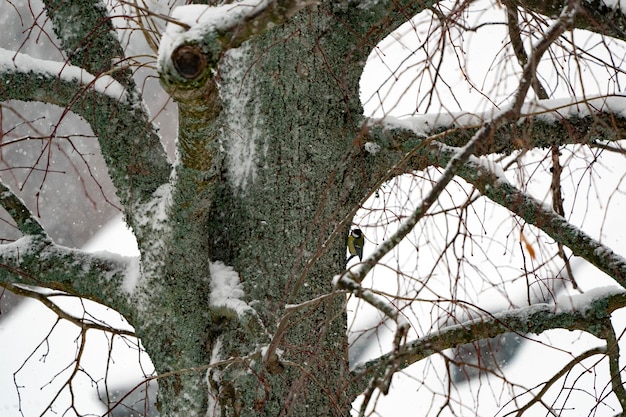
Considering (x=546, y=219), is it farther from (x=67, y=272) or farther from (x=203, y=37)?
(x=67, y=272)

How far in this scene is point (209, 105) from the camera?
144 cm

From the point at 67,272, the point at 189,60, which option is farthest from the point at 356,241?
the point at 189,60

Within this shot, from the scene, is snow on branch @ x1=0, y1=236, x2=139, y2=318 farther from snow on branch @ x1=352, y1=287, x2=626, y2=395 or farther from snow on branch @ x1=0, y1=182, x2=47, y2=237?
snow on branch @ x1=352, y1=287, x2=626, y2=395

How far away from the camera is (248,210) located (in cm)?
185

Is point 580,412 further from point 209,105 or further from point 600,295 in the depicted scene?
point 209,105

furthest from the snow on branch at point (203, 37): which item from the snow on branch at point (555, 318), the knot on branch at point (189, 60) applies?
the snow on branch at point (555, 318)

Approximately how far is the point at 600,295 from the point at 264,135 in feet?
3.09

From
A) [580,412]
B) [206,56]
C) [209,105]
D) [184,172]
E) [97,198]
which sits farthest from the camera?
[97,198]

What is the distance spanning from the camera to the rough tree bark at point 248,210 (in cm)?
177

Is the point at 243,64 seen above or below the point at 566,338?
below

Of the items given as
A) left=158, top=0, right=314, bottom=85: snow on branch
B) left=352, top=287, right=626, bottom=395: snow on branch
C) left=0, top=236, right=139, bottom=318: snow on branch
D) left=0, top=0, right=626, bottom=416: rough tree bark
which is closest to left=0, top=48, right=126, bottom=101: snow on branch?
left=0, top=0, right=626, bottom=416: rough tree bark

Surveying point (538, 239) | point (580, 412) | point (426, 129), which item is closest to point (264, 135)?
point (426, 129)

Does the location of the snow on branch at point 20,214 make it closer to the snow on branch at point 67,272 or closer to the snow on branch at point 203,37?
the snow on branch at point 67,272

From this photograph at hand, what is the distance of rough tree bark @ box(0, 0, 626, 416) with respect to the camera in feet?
5.82
